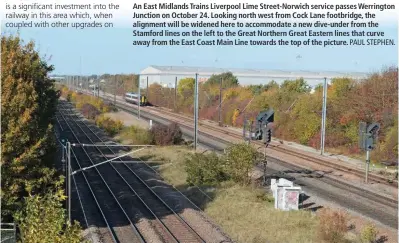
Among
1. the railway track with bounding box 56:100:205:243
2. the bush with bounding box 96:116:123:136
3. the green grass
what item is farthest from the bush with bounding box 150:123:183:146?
the green grass

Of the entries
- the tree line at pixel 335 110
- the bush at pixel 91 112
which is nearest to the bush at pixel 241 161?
the tree line at pixel 335 110

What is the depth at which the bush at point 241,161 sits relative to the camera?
85.7 feet

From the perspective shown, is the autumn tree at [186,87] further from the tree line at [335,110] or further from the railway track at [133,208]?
the railway track at [133,208]

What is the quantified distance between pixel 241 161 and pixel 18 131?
44.2 ft

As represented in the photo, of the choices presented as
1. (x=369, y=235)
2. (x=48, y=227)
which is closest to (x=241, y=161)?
(x=369, y=235)

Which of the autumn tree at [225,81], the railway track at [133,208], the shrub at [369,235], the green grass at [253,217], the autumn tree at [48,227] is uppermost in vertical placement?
the autumn tree at [225,81]

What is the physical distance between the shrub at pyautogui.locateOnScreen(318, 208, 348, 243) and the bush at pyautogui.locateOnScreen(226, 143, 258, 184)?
24.9 ft

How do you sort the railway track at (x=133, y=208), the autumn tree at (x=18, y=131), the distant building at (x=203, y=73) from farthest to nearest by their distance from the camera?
the distant building at (x=203, y=73) → the railway track at (x=133, y=208) → the autumn tree at (x=18, y=131)

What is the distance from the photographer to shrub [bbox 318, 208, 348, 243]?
699 inches

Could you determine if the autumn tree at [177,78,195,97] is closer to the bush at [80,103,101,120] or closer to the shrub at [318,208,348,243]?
the bush at [80,103,101,120]

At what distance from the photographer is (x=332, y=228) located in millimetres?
18047

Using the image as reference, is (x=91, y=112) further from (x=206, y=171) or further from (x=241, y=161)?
(x=241, y=161)

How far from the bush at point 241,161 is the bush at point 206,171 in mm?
1019

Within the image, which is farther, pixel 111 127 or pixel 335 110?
pixel 111 127
